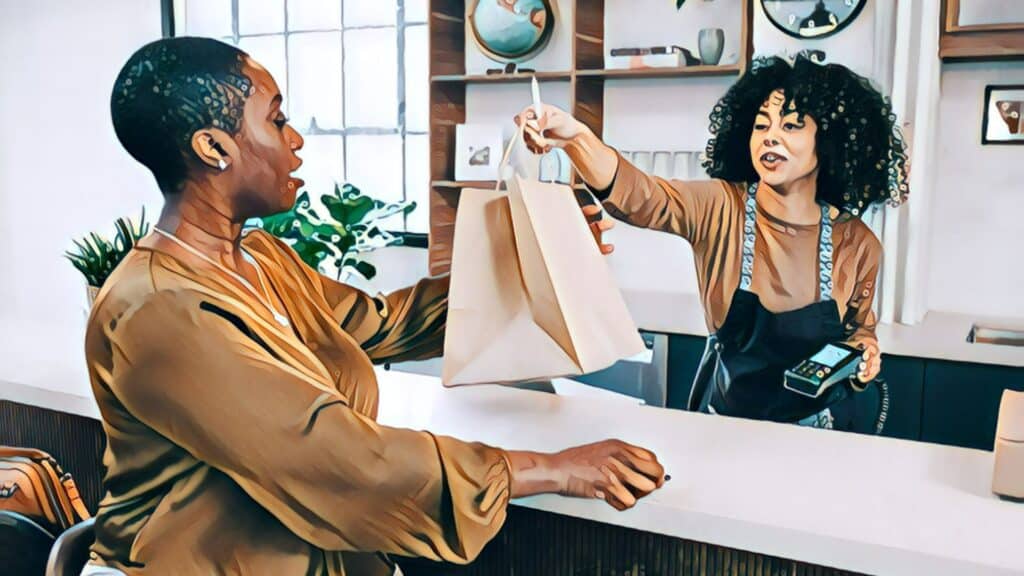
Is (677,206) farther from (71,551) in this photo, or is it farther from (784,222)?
(71,551)

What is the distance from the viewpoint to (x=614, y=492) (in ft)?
3.30

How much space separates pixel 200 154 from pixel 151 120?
0.06 meters

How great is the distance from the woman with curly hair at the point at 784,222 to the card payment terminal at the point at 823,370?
16 millimetres

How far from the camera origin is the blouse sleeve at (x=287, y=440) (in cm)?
85

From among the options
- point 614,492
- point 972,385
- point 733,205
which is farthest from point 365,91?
point 614,492

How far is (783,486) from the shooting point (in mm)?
1134

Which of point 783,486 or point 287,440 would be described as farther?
point 783,486

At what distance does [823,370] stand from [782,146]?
54 cm

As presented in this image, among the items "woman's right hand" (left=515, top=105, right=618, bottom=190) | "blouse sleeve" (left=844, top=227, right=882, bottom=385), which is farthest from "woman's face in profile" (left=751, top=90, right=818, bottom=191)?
"woman's right hand" (left=515, top=105, right=618, bottom=190)

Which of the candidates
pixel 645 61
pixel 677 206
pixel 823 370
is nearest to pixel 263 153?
pixel 677 206

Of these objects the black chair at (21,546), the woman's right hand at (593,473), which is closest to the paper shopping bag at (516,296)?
the woman's right hand at (593,473)

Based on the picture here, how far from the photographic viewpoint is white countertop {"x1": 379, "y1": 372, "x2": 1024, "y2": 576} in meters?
0.97

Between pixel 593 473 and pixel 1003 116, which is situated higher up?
pixel 1003 116

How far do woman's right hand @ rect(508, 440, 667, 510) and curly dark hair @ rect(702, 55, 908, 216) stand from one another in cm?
125
